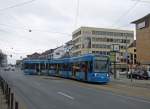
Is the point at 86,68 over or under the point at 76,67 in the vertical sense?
under

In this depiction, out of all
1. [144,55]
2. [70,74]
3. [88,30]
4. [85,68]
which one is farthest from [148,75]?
[88,30]

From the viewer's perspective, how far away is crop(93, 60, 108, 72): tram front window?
39.4 metres

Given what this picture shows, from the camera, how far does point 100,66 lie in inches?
1559

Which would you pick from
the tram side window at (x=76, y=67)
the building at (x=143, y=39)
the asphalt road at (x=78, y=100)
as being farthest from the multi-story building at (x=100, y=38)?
the asphalt road at (x=78, y=100)

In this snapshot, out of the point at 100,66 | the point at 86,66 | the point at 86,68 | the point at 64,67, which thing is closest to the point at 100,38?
the point at 64,67

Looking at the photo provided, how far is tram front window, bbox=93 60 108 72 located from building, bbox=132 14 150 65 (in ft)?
219

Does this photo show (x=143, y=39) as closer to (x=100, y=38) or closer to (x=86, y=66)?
→ (x=100, y=38)

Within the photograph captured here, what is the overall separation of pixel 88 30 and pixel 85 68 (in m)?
111

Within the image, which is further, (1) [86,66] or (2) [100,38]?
(2) [100,38]

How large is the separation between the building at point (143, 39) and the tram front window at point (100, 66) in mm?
66891

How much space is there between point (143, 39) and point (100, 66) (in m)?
73.2

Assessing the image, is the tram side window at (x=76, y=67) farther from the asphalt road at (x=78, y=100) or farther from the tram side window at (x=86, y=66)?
the asphalt road at (x=78, y=100)

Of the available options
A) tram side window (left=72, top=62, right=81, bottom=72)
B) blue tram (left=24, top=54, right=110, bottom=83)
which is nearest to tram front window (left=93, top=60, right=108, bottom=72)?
blue tram (left=24, top=54, right=110, bottom=83)

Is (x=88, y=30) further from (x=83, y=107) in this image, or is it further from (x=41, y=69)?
(x=83, y=107)
